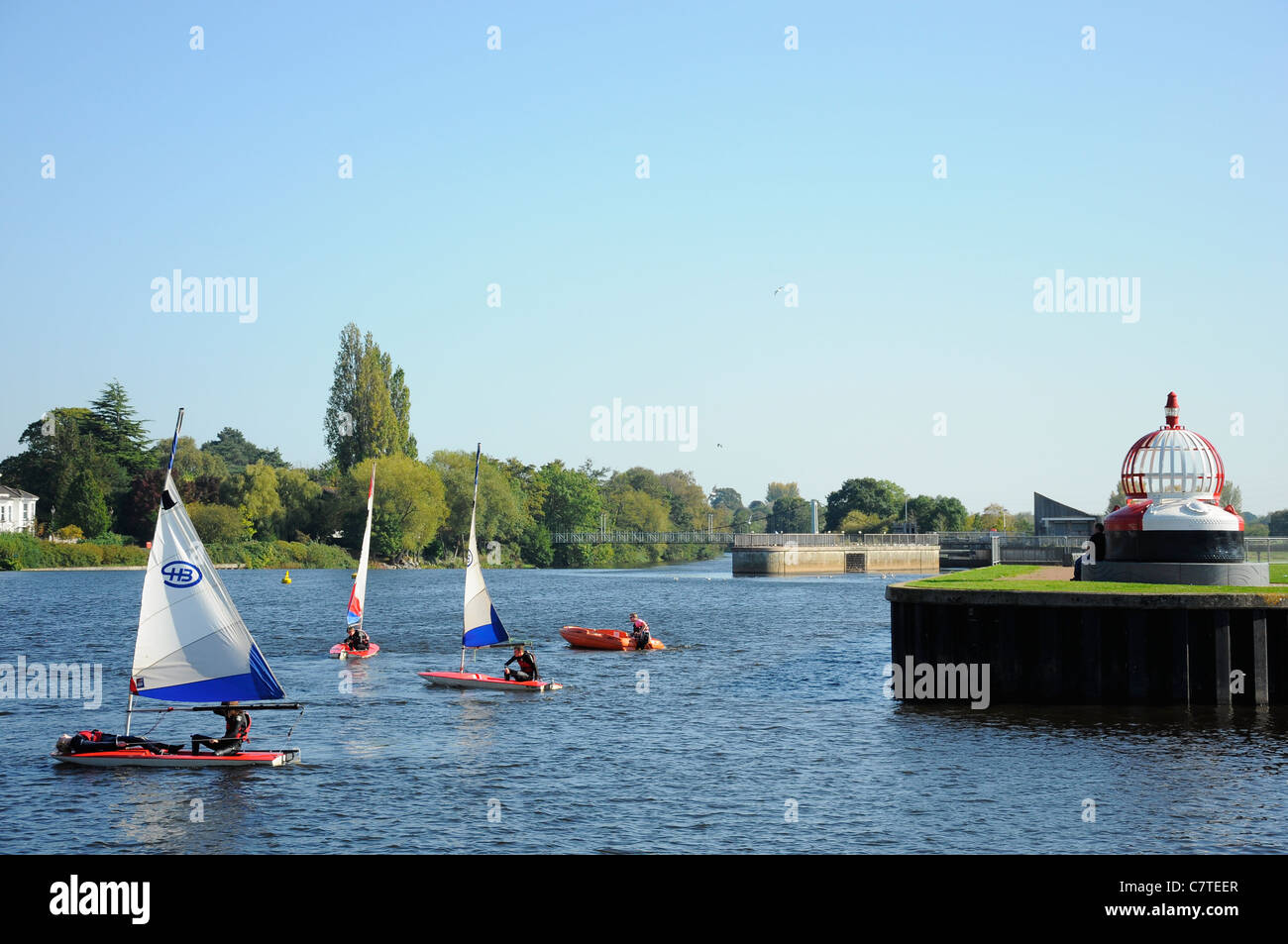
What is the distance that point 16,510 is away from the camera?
170750 mm

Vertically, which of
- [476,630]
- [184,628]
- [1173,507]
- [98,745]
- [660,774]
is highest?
[1173,507]

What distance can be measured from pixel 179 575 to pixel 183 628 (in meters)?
1.52

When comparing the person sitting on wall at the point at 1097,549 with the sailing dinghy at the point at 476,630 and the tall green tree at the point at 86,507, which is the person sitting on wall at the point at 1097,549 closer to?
the sailing dinghy at the point at 476,630

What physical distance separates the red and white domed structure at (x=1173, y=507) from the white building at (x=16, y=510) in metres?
161

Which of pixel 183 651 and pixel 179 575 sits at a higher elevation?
pixel 179 575

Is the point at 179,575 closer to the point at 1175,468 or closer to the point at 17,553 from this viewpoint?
the point at 1175,468

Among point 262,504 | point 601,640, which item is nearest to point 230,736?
point 601,640

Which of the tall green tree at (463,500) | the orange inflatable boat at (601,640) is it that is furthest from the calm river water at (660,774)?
the tall green tree at (463,500)

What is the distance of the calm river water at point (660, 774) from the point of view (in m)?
27.9

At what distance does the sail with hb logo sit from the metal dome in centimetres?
3638
